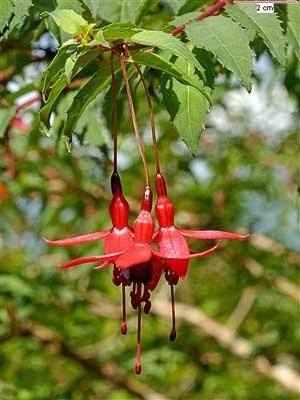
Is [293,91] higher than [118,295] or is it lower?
higher

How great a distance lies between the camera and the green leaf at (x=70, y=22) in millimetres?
629

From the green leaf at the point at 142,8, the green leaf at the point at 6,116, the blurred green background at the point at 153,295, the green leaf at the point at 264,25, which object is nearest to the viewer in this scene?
the green leaf at the point at 264,25

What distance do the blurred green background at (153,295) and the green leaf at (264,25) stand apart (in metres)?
0.71

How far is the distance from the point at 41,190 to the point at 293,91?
2.83 ft

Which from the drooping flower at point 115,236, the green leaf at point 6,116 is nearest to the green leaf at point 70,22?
the drooping flower at point 115,236

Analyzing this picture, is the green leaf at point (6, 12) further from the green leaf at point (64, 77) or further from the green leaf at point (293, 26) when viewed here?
the green leaf at point (293, 26)

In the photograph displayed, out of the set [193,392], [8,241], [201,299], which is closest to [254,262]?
[193,392]

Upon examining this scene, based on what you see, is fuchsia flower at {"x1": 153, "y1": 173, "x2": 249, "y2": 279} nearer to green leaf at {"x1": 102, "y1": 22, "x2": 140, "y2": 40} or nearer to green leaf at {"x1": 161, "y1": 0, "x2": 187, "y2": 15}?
green leaf at {"x1": 102, "y1": 22, "x2": 140, "y2": 40}

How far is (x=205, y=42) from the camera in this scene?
646 mm

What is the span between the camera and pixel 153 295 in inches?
93.9

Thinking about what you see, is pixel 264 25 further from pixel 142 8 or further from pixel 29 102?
pixel 29 102

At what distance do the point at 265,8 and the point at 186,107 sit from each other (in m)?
0.15

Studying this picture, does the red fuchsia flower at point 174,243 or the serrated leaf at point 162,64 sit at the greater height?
the serrated leaf at point 162,64

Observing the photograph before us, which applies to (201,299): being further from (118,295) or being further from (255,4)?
(255,4)
